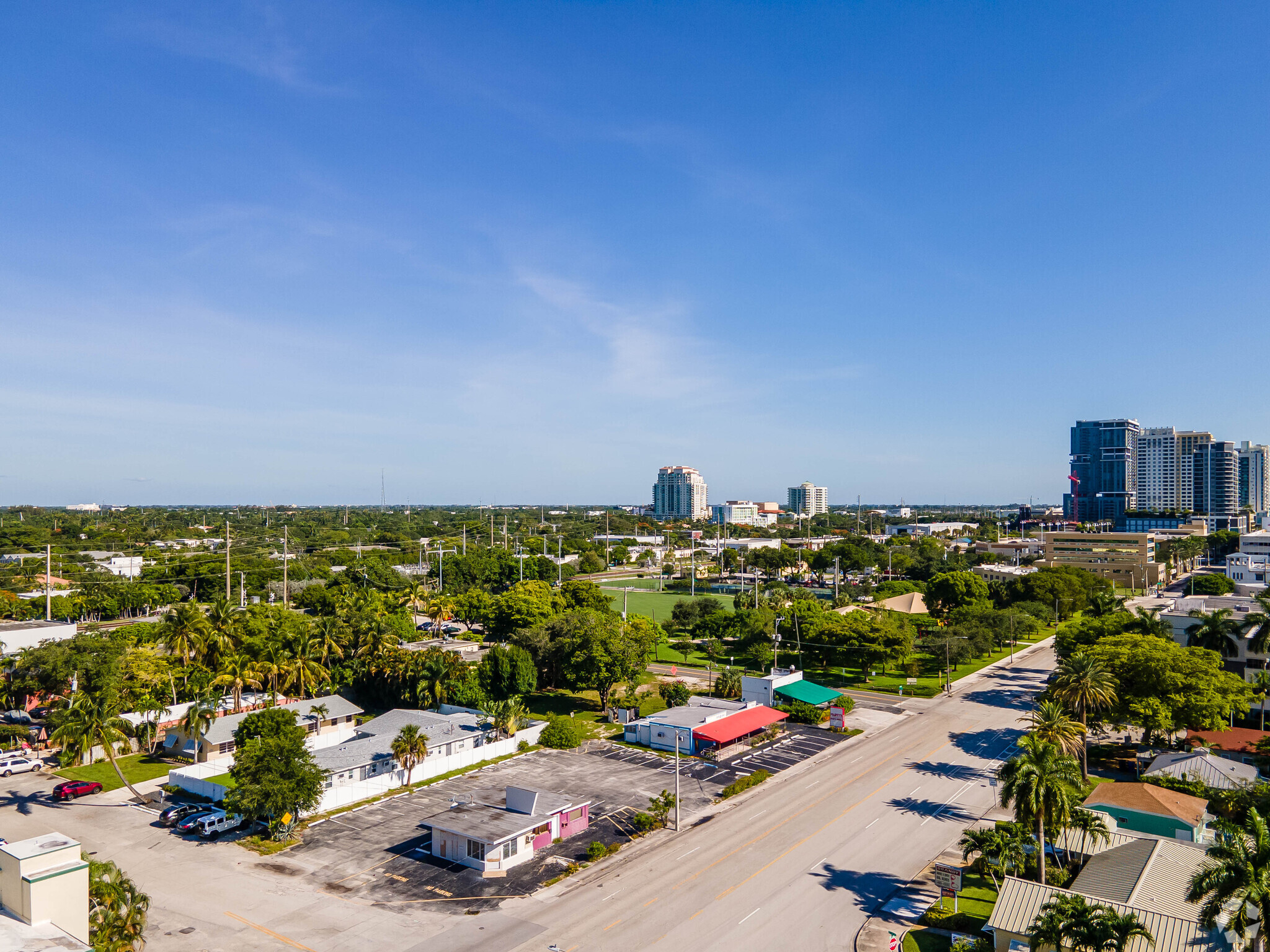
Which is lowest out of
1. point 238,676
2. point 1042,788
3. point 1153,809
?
point 1153,809

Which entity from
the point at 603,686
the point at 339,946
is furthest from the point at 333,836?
the point at 603,686

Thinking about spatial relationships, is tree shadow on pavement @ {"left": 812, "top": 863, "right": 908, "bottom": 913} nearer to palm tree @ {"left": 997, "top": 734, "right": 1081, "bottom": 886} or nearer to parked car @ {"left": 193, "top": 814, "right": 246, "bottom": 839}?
palm tree @ {"left": 997, "top": 734, "right": 1081, "bottom": 886}

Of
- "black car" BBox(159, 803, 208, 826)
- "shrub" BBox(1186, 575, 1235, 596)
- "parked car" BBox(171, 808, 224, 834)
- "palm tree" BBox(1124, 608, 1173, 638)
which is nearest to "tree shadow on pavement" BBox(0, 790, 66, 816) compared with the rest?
"black car" BBox(159, 803, 208, 826)

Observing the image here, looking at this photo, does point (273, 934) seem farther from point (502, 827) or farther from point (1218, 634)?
point (1218, 634)

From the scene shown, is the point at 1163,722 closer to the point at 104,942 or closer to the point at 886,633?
the point at 886,633

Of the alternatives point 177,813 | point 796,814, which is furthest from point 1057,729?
point 177,813

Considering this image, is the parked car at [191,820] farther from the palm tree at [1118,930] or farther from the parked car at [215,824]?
the palm tree at [1118,930]
